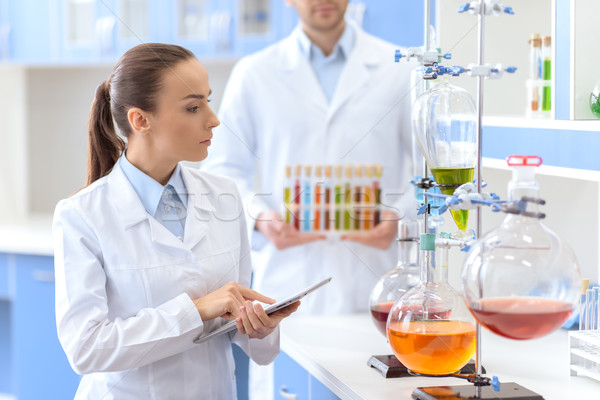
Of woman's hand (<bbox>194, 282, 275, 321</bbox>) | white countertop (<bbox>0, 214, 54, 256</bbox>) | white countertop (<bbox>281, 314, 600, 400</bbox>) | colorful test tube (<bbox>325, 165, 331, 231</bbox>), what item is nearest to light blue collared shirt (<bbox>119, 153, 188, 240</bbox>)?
woman's hand (<bbox>194, 282, 275, 321</bbox>)

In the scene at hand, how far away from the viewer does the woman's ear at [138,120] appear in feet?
4.61

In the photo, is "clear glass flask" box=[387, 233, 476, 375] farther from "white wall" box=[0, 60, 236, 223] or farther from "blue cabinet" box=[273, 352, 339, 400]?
"white wall" box=[0, 60, 236, 223]

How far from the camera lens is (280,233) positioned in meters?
2.11

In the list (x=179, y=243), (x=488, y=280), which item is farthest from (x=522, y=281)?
(x=179, y=243)

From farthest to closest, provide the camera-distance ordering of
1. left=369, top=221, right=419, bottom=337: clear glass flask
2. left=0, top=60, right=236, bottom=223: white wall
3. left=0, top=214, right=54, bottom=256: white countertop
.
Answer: left=0, top=60, right=236, bottom=223: white wall < left=0, top=214, right=54, bottom=256: white countertop < left=369, top=221, right=419, bottom=337: clear glass flask

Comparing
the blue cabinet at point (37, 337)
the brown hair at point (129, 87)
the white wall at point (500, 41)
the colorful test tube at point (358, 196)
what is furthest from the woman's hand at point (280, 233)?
the blue cabinet at point (37, 337)

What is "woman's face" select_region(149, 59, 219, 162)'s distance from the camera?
1400 millimetres

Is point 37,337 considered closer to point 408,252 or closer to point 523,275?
point 408,252

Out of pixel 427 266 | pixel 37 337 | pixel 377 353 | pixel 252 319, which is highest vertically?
pixel 427 266

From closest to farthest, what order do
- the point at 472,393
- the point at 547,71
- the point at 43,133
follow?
the point at 472,393, the point at 547,71, the point at 43,133

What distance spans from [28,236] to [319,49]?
1599 millimetres

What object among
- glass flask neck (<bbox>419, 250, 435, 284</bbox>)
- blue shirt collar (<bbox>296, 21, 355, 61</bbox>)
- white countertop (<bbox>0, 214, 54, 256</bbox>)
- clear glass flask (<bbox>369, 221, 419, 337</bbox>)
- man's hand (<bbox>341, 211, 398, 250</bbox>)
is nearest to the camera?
glass flask neck (<bbox>419, 250, 435, 284</bbox>)

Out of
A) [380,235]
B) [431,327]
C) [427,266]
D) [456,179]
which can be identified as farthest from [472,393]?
[380,235]

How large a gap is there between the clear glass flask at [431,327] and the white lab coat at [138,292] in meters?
0.35
